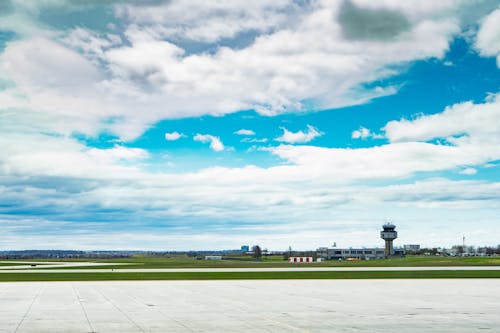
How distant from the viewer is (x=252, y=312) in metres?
27.6

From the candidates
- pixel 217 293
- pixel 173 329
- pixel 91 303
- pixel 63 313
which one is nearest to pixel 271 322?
pixel 173 329

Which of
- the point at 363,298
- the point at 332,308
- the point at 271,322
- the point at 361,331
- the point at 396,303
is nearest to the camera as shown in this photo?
the point at 361,331

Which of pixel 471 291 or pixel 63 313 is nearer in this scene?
pixel 63 313

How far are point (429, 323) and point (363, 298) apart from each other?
493 inches

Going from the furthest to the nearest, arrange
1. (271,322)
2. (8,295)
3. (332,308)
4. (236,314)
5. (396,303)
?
(8,295) < (396,303) < (332,308) < (236,314) < (271,322)

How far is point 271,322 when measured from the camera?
2355cm

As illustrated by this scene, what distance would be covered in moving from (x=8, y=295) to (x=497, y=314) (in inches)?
1229

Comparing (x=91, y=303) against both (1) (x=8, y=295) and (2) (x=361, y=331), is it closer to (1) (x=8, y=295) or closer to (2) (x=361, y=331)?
(1) (x=8, y=295)

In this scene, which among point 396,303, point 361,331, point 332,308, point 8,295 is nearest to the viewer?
point 361,331

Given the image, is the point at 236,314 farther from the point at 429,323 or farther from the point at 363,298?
the point at 363,298

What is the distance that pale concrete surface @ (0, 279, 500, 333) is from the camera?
22.2 meters

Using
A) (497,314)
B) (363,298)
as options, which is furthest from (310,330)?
(363,298)

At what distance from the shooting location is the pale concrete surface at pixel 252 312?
22250mm

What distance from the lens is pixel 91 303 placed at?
32.5 metres
